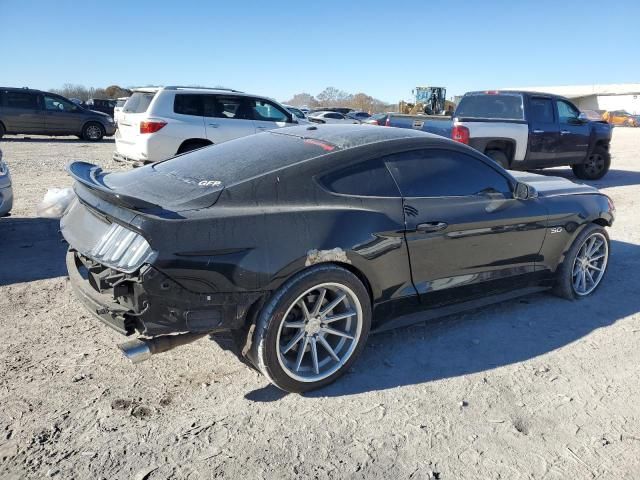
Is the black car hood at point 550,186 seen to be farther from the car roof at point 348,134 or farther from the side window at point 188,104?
the side window at point 188,104

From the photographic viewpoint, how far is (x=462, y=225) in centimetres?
376

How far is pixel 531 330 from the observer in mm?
4125

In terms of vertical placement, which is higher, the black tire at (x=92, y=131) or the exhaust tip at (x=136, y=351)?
the exhaust tip at (x=136, y=351)

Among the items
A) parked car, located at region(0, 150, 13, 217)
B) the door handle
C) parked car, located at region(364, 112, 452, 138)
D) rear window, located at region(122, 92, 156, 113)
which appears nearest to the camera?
the door handle

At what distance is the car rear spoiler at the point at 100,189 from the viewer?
276 cm

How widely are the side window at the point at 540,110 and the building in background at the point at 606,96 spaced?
64.8 metres

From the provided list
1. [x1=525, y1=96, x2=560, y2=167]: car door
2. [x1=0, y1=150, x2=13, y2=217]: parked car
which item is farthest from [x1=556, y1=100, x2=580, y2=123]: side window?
[x1=0, y1=150, x2=13, y2=217]: parked car

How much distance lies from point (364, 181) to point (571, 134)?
30.9 feet

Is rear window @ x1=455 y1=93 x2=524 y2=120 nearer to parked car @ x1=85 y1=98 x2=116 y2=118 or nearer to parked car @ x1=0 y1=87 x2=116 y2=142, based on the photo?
parked car @ x1=0 y1=87 x2=116 y2=142

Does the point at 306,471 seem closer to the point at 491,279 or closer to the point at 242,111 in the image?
the point at 491,279

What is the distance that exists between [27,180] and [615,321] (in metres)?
9.68

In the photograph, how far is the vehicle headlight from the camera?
8.79 ft

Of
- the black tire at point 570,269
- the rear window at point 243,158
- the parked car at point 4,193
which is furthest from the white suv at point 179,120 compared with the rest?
the black tire at point 570,269

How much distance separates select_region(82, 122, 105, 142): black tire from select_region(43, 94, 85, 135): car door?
0.22 metres
